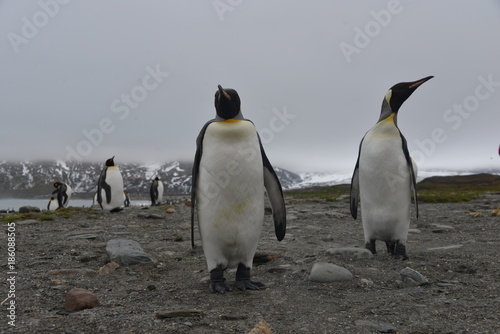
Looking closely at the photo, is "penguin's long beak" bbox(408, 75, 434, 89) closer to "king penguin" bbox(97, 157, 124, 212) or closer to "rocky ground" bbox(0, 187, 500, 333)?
"rocky ground" bbox(0, 187, 500, 333)

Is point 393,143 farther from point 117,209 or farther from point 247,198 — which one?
point 117,209

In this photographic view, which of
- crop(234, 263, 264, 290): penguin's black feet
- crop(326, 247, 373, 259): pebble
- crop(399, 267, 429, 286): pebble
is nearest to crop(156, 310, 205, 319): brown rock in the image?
crop(234, 263, 264, 290): penguin's black feet

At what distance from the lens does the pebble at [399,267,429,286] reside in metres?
3.59

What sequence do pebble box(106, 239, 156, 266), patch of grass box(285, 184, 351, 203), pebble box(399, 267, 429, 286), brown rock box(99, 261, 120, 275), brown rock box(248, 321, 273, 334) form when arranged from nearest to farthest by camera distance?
brown rock box(248, 321, 273, 334) → pebble box(399, 267, 429, 286) → brown rock box(99, 261, 120, 275) → pebble box(106, 239, 156, 266) → patch of grass box(285, 184, 351, 203)

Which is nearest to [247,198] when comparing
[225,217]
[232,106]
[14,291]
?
[225,217]

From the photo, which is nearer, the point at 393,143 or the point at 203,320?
the point at 203,320

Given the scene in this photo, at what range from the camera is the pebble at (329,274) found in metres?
3.67

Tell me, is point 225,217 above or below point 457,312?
above

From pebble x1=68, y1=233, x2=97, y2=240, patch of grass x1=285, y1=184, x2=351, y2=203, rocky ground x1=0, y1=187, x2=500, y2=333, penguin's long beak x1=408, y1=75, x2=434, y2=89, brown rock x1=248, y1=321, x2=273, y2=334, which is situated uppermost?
penguin's long beak x1=408, y1=75, x2=434, y2=89

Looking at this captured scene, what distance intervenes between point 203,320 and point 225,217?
1.15 metres

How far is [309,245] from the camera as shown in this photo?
5.93 meters

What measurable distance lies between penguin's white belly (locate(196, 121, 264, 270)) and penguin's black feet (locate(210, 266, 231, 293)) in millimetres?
61

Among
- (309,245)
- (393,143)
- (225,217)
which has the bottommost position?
(309,245)

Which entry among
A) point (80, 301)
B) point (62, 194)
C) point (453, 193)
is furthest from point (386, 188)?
point (453, 193)
